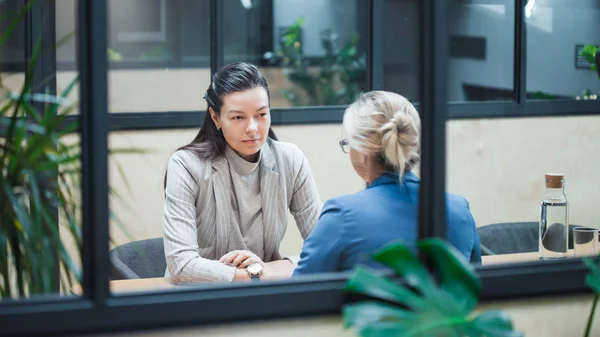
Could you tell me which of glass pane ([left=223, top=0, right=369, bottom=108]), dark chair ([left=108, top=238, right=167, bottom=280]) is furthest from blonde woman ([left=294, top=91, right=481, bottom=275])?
glass pane ([left=223, top=0, right=369, bottom=108])

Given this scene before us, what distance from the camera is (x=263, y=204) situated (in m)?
3.16

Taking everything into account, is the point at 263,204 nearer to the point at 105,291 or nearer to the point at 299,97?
the point at 105,291

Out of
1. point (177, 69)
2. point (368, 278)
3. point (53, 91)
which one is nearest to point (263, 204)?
point (368, 278)

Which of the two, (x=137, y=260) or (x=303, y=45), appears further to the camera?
(x=303, y=45)

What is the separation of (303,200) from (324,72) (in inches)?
142

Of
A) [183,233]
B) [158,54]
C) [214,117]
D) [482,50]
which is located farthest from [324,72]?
[183,233]

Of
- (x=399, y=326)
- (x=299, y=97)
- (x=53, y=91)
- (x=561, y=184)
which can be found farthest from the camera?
(x=299, y=97)

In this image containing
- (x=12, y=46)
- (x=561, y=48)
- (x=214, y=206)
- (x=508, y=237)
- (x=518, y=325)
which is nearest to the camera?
(x=518, y=325)

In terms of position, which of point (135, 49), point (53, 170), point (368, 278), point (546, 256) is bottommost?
point (546, 256)

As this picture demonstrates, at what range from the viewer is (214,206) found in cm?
309

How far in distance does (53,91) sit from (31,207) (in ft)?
8.76

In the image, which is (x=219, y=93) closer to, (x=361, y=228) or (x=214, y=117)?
(x=214, y=117)

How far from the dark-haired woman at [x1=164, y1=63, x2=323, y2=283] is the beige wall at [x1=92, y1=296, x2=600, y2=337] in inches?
36.2

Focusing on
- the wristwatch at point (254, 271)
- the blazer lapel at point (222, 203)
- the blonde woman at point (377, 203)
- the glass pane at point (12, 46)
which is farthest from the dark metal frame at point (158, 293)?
the glass pane at point (12, 46)
